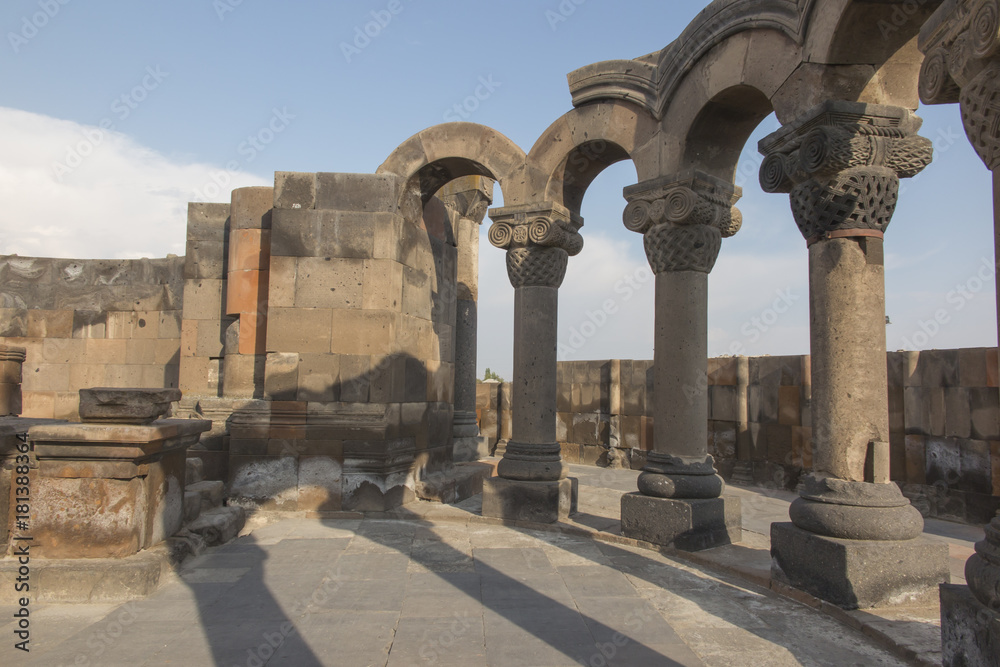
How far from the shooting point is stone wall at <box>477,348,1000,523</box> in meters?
7.57

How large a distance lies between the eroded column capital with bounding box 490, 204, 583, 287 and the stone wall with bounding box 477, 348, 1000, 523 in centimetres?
444

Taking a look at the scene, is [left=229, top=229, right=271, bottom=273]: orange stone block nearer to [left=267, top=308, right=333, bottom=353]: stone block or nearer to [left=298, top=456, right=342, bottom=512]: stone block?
[left=267, top=308, right=333, bottom=353]: stone block

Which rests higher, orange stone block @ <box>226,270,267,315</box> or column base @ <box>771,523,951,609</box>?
orange stone block @ <box>226,270,267,315</box>

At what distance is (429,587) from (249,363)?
4.00m

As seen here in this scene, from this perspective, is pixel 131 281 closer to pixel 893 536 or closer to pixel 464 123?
pixel 464 123

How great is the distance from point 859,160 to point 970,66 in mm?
1350

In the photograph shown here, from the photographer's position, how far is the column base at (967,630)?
2701 millimetres

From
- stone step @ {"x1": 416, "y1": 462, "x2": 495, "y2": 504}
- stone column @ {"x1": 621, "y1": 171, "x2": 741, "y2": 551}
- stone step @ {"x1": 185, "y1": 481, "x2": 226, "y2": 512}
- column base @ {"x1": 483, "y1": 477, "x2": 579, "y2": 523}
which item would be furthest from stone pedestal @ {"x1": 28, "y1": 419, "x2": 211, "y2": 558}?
stone column @ {"x1": 621, "y1": 171, "x2": 741, "y2": 551}

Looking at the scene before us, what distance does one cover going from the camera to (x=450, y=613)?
3996 mm

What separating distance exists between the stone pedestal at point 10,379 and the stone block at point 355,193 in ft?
11.6

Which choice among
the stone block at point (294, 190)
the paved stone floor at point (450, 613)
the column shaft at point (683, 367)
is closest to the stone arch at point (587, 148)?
the column shaft at point (683, 367)

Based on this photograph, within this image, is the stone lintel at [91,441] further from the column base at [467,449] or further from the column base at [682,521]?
the column base at [467,449]

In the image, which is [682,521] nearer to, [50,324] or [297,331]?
[297,331]

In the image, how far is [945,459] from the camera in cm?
789
